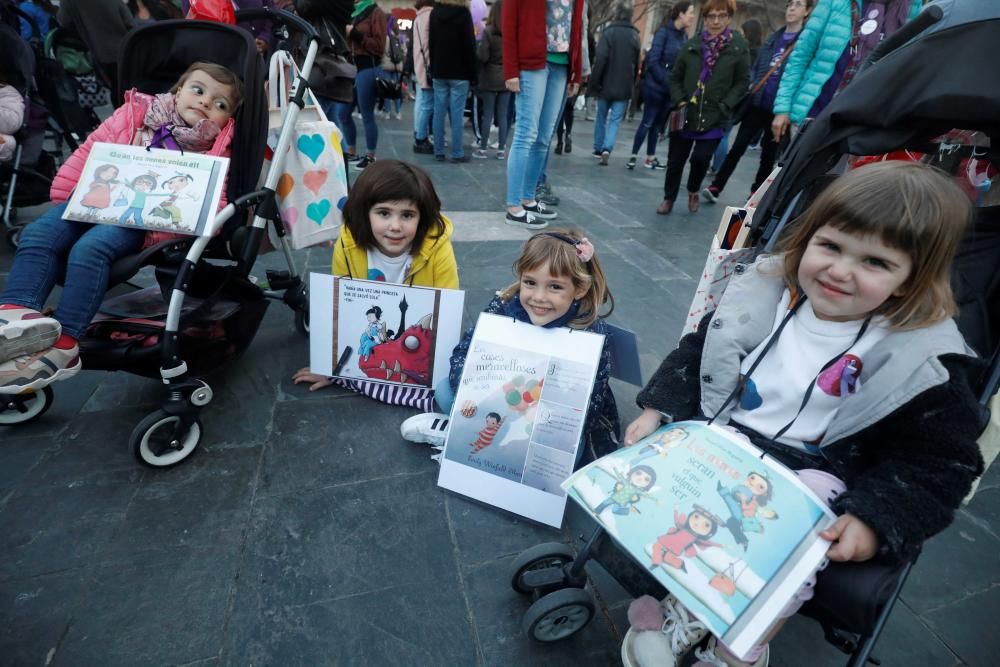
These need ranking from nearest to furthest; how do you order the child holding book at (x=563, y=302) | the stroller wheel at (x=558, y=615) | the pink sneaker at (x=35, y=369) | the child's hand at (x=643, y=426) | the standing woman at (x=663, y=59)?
the stroller wheel at (x=558, y=615), the child's hand at (x=643, y=426), the pink sneaker at (x=35, y=369), the child holding book at (x=563, y=302), the standing woman at (x=663, y=59)

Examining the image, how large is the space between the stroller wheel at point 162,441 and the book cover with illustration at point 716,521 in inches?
57.1

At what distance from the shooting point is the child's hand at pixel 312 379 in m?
2.21

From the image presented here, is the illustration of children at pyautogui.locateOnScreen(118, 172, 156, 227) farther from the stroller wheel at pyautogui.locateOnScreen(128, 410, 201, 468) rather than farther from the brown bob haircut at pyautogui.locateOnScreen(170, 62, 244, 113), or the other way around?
the stroller wheel at pyautogui.locateOnScreen(128, 410, 201, 468)

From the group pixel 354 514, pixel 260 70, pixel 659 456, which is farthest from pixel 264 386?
pixel 659 456

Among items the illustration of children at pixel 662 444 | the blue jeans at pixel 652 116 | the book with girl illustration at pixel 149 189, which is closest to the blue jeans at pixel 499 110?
the blue jeans at pixel 652 116

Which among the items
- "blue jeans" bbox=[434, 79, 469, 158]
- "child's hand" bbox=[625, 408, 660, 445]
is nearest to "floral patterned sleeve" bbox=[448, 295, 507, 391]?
"child's hand" bbox=[625, 408, 660, 445]

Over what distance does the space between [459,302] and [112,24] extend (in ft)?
8.59

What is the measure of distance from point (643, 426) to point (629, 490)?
35 cm

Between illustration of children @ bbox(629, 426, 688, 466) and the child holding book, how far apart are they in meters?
0.50

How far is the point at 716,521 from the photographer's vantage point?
37.7 inches

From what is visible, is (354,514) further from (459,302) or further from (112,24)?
(112,24)

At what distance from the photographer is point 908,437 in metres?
1.06

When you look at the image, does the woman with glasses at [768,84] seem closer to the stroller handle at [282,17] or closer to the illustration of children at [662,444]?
the stroller handle at [282,17]

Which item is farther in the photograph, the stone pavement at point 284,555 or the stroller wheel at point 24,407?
the stroller wheel at point 24,407
